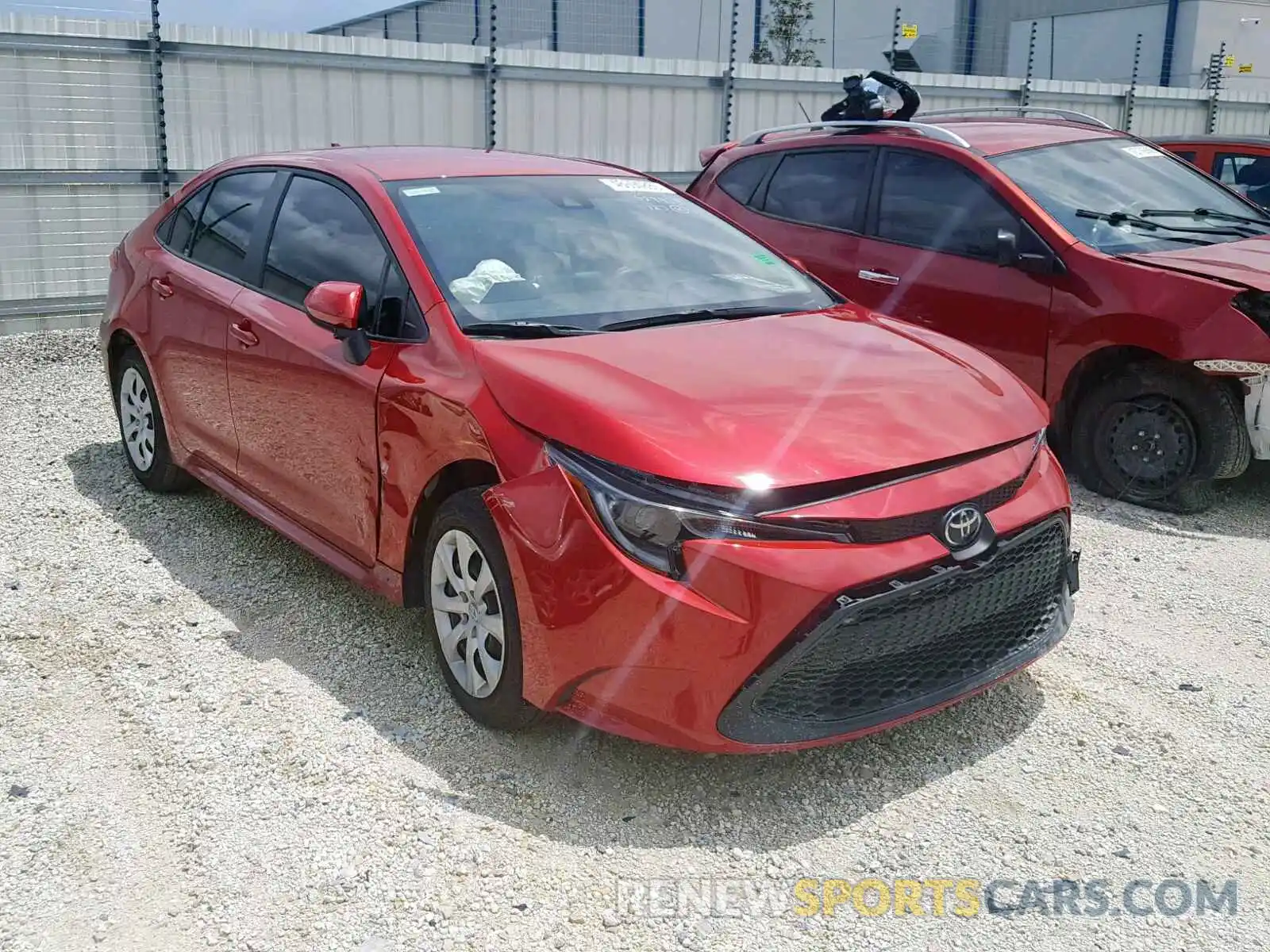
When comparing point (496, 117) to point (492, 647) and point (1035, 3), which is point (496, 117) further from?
point (1035, 3)

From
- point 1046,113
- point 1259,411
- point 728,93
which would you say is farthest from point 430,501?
point 728,93

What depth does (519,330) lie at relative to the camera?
3.63 metres

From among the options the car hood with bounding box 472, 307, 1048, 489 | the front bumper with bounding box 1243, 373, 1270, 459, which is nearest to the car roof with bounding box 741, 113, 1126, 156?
the front bumper with bounding box 1243, 373, 1270, 459

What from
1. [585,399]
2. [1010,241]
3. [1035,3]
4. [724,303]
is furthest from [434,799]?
[1035,3]

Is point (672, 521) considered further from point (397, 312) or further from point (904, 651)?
point (397, 312)

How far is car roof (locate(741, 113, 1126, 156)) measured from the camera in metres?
6.45

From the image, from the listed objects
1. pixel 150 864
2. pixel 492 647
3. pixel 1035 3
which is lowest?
pixel 150 864

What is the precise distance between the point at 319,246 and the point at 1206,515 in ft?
13.2

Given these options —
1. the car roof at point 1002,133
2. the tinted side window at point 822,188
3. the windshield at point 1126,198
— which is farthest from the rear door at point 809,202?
the windshield at point 1126,198

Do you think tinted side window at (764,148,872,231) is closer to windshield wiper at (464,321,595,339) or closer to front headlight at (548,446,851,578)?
windshield wiper at (464,321,595,339)

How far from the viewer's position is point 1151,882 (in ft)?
9.45

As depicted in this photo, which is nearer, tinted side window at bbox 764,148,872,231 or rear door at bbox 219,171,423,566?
rear door at bbox 219,171,423,566

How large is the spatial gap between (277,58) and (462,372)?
24.0 feet

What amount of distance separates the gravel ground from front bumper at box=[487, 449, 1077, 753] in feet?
0.92
